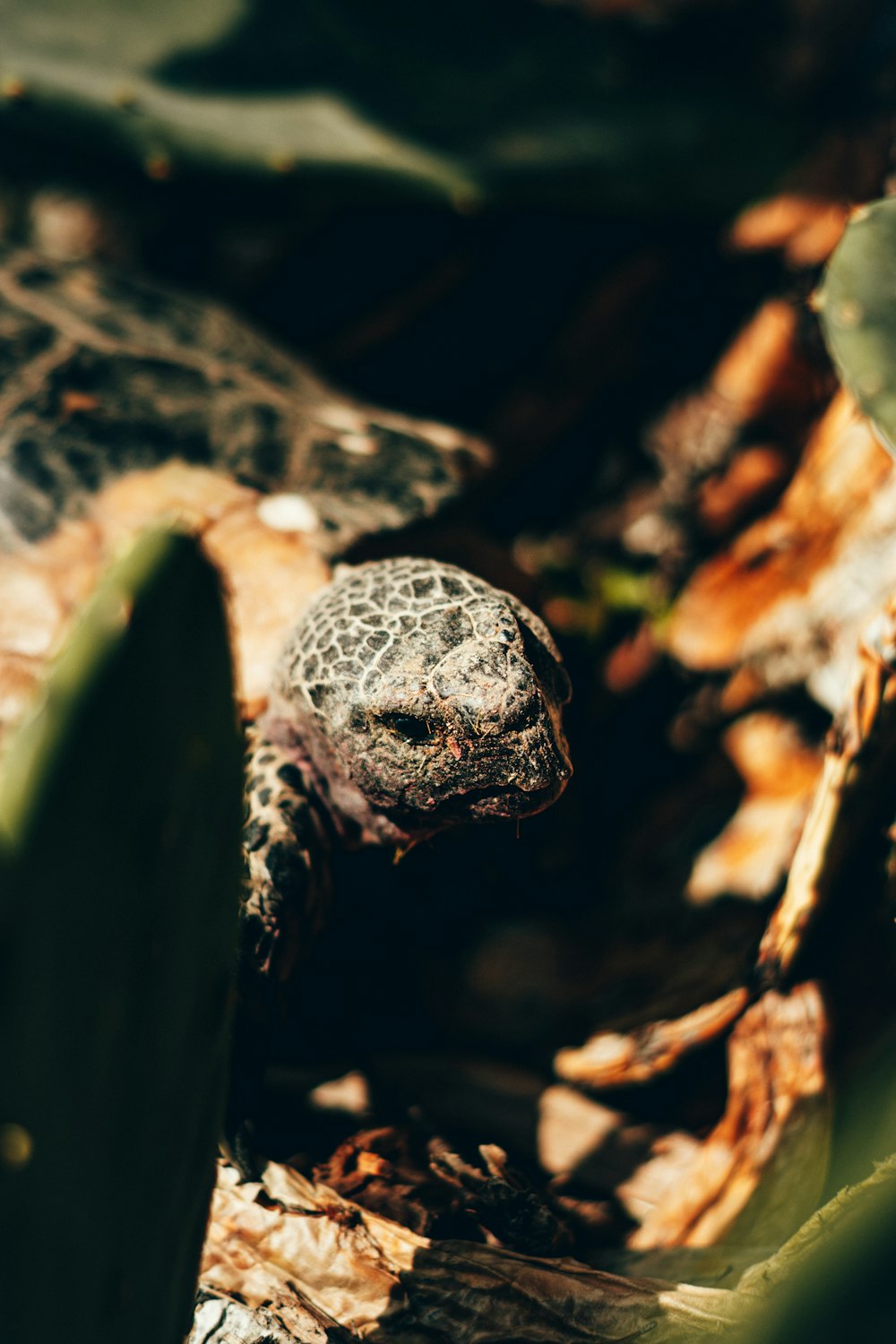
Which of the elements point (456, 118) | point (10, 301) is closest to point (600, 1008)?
point (10, 301)

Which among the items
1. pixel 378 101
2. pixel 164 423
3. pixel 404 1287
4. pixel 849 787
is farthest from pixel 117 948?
pixel 378 101

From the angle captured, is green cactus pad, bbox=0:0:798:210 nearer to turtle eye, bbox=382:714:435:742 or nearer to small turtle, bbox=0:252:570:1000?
small turtle, bbox=0:252:570:1000

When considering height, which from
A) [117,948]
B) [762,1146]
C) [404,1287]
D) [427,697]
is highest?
[117,948]

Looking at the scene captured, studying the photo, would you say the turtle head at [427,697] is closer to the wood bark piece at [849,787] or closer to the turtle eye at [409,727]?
the turtle eye at [409,727]

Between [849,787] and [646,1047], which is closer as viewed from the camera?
[849,787]

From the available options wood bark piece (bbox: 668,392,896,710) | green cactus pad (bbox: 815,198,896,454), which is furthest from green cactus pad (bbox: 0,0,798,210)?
green cactus pad (bbox: 815,198,896,454)

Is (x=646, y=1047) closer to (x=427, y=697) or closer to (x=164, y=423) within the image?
(x=427, y=697)
